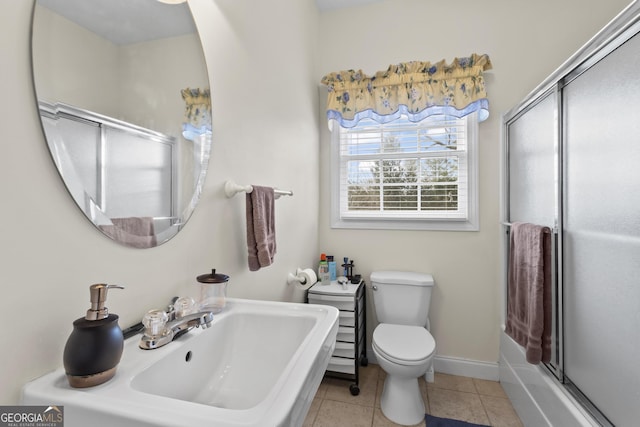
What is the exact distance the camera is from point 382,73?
7.41ft

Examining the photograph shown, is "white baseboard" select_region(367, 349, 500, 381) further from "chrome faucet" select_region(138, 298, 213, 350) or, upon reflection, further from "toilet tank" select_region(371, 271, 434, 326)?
"chrome faucet" select_region(138, 298, 213, 350)

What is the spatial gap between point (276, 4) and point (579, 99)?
1.59 metres

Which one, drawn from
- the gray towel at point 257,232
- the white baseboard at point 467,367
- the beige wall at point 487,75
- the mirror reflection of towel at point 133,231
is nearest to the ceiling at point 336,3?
the beige wall at point 487,75

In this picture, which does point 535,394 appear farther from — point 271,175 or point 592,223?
point 271,175

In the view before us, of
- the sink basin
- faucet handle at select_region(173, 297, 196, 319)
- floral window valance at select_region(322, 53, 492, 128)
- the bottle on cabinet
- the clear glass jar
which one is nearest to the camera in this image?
the sink basin

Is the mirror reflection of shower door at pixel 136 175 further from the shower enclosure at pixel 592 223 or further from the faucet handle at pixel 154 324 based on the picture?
the shower enclosure at pixel 592 223

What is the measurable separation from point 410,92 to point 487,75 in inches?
22.1

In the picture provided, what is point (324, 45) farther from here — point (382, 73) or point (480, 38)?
point (480, 38)

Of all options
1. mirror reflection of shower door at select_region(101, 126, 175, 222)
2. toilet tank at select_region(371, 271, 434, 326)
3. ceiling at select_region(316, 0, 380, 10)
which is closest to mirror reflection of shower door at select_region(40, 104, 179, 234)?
mirror reflection of shower door at select_region(101, 126, 175, 222)

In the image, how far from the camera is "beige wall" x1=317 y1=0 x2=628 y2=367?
2.13m

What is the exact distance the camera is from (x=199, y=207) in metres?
1.12

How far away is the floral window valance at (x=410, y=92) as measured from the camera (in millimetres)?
2123

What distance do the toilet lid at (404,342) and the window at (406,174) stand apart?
752 millimetres

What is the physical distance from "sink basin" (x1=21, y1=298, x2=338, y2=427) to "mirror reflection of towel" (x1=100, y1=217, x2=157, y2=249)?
0.83ft
